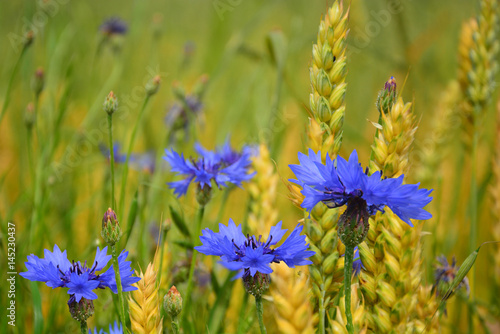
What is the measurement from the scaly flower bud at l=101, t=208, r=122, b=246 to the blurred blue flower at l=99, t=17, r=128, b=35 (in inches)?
39.8

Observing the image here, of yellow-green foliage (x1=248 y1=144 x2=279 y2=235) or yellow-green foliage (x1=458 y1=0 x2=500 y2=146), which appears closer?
yellow-green foliage (x1=248 y1=144 x2=279 y2=235)

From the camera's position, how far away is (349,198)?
42 centimetres

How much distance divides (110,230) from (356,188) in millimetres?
254

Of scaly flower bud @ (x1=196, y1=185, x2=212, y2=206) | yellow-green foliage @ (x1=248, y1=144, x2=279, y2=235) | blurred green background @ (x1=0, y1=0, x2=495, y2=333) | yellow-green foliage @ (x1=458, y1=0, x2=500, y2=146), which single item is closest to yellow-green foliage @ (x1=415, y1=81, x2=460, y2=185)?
blurred green background @ (x1=0, y1=0, x2=495, y2=333)

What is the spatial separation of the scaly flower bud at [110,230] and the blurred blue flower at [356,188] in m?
0.20

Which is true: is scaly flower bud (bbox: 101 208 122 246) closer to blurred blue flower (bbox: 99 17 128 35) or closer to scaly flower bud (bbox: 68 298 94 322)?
scaly flower bud (bbox: 68 298 94 322)

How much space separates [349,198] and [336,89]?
0.12 m

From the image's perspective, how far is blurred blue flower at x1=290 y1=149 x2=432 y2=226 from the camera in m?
0.39

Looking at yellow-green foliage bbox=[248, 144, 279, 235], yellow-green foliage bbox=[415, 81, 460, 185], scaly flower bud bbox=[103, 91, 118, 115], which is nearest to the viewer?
scaly flower bud bbox=[103, 91, 118, 115]

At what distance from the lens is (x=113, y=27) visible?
138cm

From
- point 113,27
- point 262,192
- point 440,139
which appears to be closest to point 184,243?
point 262,192

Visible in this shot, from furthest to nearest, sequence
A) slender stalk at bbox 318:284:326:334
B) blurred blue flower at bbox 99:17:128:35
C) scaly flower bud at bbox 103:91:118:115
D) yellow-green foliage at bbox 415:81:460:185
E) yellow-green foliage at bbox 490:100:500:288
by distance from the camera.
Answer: blurred blue flower at bbox 99:17:128:35, yellow-green foliage at bbox 415:81:460:185, yellow-green foliage at bbox 490:100:500:288, scaly flower bud at bbox 103:91:118:115, slender stalk at bbox 318:284:326:334

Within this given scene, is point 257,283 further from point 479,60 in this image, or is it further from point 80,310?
point 479,60

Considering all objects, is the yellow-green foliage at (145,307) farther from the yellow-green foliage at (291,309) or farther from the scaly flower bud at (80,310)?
the yellow-green foliage at (291,309)
